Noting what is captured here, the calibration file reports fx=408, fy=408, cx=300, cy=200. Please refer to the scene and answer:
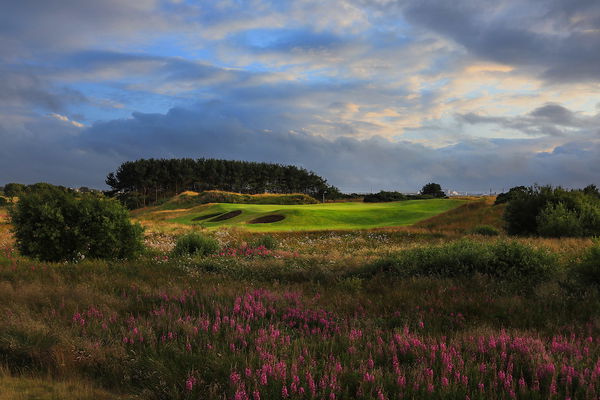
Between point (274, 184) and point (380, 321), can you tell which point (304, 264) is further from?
point (274, 184)

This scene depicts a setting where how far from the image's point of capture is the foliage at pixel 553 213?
788 inches

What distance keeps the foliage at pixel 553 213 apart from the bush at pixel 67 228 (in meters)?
19.4

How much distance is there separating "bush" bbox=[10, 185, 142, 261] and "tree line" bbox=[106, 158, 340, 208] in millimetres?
90212

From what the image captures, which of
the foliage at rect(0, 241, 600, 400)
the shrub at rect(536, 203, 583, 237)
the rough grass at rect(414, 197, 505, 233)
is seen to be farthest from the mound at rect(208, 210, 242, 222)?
the foliage at rect(0, 241, 600, 400)

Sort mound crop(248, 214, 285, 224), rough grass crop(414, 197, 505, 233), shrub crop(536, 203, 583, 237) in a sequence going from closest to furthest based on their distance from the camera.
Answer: shrub crop(536, 203, 583, 237) → rough grass crop(414, 197, 505, 233) → mound crop(248, 214, 285, 224)

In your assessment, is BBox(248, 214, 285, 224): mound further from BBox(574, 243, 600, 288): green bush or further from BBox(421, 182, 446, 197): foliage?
BBox(421, 182, 446, 197): foliage

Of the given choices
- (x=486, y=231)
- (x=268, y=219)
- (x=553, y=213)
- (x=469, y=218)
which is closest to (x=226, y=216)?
(x=268, y=219)

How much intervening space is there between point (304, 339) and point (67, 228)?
1096cm

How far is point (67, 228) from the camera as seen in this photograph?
12883mm

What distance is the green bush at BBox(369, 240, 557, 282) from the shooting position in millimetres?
9805

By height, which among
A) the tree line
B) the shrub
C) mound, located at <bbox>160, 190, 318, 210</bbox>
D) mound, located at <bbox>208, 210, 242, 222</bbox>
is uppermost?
the tree line

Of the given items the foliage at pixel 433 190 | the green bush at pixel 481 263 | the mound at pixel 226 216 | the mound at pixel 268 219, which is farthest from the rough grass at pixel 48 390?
the foliage at pixel 433 190

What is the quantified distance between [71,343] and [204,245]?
11.4 meters

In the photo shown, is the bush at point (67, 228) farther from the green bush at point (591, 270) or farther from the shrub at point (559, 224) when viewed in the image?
the shrub at point (559, 224)
